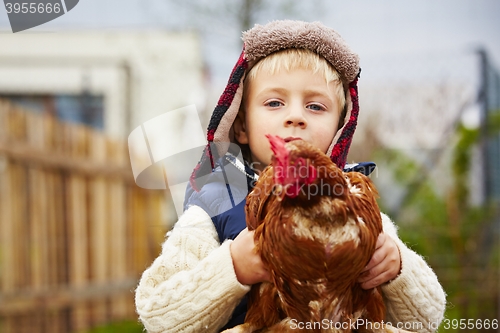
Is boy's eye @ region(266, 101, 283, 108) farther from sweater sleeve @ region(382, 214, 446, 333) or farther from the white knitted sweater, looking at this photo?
sweater sleeve @ region(382, 214, 446, 333)

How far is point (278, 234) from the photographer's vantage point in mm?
1097

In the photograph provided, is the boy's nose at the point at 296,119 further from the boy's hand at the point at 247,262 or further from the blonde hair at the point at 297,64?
the boy's hand at the point at 247,262

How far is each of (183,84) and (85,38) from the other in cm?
173

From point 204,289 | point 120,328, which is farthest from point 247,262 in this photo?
point 120,328

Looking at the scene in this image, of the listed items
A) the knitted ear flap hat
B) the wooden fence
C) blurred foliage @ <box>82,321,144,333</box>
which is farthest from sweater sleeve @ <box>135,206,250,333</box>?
blurred foliage @ <box>82,321,144,333</box>

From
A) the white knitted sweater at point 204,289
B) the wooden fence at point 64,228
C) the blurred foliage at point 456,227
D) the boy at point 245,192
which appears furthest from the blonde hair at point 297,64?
the blurred foliage at point 456,227

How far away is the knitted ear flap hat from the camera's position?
1.49 meters

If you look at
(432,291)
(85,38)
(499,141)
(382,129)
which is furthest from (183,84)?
(432,291)

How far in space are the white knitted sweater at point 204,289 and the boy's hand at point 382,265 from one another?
4 centimetres

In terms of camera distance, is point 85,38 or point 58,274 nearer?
point 58,274

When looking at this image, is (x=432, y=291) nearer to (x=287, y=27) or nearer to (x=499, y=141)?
(x=287, y=27)

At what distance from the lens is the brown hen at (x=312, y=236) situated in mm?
1072

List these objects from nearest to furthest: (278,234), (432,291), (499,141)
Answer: (278,234) < (432,291) < (499,141)

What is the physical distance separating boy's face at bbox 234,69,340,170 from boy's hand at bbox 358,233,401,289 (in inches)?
13.5
